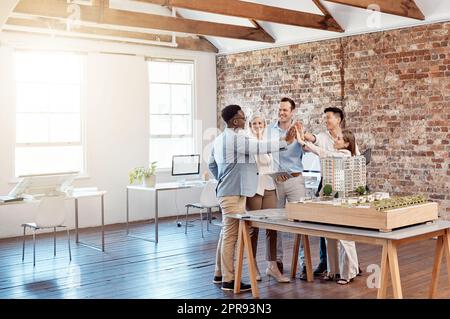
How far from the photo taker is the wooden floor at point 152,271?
18.8 feet

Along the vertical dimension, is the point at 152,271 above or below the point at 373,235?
below

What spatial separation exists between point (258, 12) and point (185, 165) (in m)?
2.54

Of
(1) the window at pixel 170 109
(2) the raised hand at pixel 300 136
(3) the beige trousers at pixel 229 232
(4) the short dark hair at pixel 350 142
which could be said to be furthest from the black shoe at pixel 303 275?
(1) the window at pixel 170 109

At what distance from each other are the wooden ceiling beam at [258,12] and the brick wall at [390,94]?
1.44ft

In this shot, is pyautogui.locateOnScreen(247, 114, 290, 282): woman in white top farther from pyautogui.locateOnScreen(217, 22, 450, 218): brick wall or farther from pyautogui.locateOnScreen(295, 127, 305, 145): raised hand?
pyautogui.locateOnScreen(217, 22, 450, 218): brick wall

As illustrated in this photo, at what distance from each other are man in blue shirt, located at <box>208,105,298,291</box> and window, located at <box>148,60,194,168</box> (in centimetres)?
511

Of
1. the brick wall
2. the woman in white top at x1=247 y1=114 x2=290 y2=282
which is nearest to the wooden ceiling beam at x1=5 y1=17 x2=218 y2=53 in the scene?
the brick wall

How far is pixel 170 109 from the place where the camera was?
428 inches

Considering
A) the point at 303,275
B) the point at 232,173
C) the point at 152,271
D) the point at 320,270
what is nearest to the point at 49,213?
the point at 152,271

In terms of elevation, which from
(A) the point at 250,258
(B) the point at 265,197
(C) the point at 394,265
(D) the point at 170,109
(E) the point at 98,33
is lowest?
(A) the point at 250,258

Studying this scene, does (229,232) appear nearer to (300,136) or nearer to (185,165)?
(300,136)

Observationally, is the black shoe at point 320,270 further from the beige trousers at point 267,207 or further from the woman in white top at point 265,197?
the beige trousers at point 267,207

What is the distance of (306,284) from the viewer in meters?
5.96
